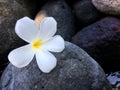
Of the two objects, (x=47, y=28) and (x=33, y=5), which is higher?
(x=47, y=28)

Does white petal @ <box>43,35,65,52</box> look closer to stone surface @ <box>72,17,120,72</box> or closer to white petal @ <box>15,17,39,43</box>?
white petal @ <box>15,17,39,43</box>

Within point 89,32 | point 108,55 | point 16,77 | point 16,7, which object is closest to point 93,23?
point 89,32

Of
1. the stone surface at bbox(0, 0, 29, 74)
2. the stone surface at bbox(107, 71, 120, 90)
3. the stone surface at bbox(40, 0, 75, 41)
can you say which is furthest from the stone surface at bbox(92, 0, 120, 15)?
the stone surface at bbox(0, 0, 29, 74)

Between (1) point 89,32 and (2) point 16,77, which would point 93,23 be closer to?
(1) point 89,32

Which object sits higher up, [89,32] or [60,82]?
[60,82]

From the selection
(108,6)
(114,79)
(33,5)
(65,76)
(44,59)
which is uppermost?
(44,59)

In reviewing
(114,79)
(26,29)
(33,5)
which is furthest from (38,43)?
(33,5)

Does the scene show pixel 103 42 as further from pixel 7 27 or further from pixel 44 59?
pixel 44 59

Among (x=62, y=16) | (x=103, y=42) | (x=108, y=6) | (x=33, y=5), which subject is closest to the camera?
(x=103, y=42)
